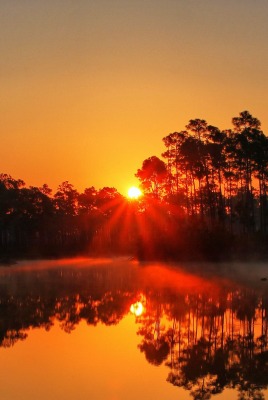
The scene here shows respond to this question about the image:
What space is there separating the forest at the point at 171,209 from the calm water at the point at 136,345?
29.3 metres

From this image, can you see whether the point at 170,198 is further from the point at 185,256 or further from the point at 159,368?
the point at 159,368

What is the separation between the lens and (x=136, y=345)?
16.9 meters

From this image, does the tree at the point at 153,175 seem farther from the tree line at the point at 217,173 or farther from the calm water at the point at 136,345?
the calm water at the point at 136,345

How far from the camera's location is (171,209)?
296 feet

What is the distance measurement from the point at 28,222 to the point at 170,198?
31229 millimetres

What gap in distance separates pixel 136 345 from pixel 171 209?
241 feet

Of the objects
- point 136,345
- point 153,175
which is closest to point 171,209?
point 153,175

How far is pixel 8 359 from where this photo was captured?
15.2m

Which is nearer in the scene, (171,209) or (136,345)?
(136,345)

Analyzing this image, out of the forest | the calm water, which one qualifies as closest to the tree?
the forest

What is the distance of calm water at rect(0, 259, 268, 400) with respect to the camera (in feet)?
40.3

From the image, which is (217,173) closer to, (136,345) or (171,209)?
(171,209)

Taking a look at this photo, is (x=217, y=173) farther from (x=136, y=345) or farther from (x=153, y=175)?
(x=136, y=345)

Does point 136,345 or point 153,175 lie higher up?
point 153,175
